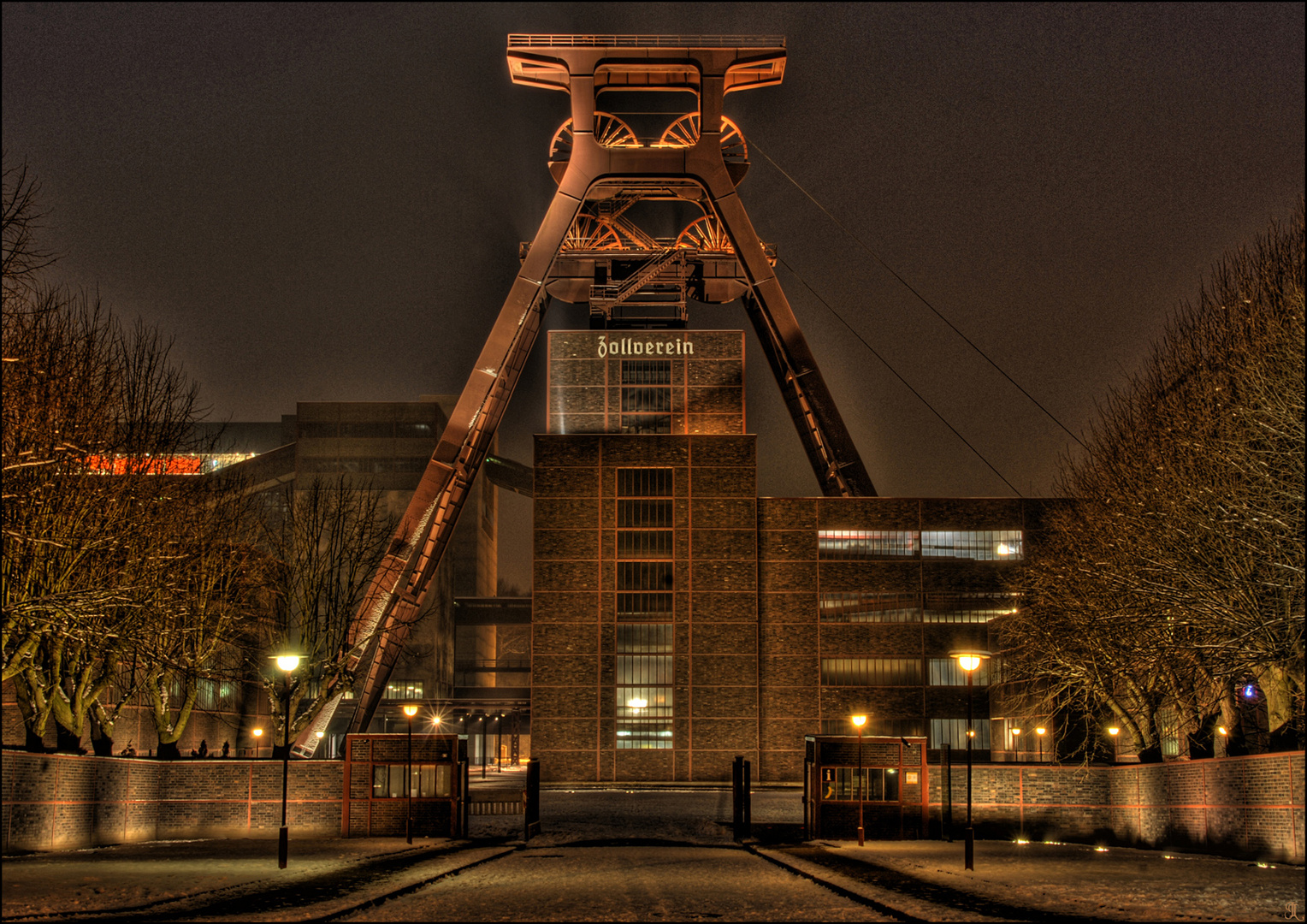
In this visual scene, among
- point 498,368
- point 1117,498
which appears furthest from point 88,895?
point 498,368

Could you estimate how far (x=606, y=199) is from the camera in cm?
7381

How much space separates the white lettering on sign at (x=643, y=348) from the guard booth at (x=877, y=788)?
59.5 metres

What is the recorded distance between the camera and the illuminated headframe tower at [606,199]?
6134cm

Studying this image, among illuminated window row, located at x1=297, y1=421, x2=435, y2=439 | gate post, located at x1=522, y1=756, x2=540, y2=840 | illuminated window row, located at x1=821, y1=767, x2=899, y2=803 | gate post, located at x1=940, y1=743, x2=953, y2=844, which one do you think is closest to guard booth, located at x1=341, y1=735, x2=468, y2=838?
gate post, located at x1=522, y1=756, x2=540, y2=840

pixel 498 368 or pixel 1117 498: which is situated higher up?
pixel 498 368

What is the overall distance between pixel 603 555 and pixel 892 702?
17.6m

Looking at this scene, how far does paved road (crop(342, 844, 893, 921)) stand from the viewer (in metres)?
15.3

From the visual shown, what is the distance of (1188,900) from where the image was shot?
53.6ft

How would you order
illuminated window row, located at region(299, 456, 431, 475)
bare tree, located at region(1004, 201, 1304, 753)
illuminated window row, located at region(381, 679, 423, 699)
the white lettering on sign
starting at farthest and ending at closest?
1. illuminated window row, located at region(299, 456, 431, 475)
2. illuminated window row, located at region(381, 679, 423, 699)
3. the white lettering on sign
4. bare tree, located at region(1004, 201, 1304, 753)

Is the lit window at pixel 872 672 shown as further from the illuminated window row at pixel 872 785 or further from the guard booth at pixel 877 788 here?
the illuminated window row at pixel 872 785

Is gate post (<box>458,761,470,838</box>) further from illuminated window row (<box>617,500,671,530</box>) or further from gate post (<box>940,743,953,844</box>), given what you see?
illuminated window row (<box>617,500,671,530</box>)

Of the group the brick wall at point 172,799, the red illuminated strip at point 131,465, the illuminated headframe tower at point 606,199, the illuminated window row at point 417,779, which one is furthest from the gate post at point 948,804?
the illuminated headframe tower at point 606,199

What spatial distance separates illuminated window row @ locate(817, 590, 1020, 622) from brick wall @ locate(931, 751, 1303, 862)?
118ft

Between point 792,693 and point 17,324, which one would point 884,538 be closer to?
point 792,693
